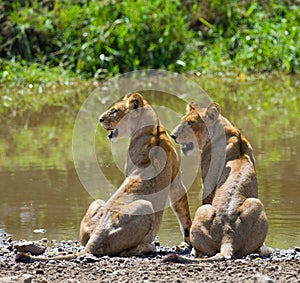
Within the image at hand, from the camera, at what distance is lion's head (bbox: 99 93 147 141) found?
870cm

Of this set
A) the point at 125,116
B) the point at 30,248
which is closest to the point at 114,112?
the point at 125,116

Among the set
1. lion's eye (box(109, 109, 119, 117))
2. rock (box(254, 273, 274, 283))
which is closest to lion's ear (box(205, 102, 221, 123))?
lion's eye (box(109, 109, 119, 117))

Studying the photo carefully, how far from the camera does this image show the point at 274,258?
775cm

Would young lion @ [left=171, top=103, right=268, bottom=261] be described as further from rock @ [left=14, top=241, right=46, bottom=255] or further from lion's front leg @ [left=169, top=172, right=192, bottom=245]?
rock @ [left=14, top=241, right=46, bottom=255]

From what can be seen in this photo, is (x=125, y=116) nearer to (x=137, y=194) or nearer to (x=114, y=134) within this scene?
(x=114, y=134)

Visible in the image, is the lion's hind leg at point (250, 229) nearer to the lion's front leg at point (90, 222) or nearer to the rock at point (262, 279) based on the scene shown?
the rock at point (262, 279)

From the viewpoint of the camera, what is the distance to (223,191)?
8.02 meters

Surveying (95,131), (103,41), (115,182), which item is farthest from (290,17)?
(115,182)

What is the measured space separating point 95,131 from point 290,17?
28.9 feet

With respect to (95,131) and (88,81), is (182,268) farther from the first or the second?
(88,81)

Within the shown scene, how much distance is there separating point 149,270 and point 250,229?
0.98m

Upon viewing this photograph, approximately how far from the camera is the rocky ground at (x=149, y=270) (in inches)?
271

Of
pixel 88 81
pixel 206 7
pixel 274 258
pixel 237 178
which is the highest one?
pixel 206 7

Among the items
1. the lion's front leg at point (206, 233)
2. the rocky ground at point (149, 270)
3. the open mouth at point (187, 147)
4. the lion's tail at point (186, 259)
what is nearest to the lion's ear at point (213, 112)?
the open mouth at point (187, 147)
